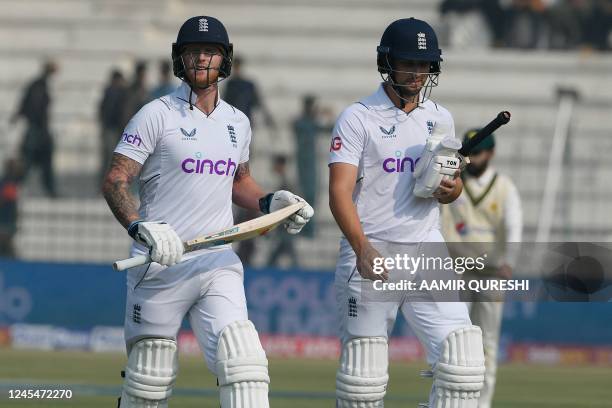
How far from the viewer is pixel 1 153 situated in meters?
22.1

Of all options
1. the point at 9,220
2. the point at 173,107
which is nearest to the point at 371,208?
the point at 173,107

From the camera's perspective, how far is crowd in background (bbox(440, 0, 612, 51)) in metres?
25.3

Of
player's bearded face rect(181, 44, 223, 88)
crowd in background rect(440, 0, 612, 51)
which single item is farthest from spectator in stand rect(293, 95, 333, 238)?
player's bearded face rect(181, 44, 223, 88)

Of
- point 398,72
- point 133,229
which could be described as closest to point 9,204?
point 398,72

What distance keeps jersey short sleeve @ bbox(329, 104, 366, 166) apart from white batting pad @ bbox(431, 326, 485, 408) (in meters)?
1.19

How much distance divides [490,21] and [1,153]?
8.71m

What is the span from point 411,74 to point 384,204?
2.52 feet

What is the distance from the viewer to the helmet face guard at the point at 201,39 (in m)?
8.52

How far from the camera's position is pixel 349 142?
351 inches

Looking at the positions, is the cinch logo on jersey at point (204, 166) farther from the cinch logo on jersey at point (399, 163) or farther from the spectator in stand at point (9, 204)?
the spectator in stand at point (9, 204)

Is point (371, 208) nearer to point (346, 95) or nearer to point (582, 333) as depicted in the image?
point (582, 333)

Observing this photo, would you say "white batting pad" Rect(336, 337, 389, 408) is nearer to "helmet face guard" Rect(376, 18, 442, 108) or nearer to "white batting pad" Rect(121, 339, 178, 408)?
"white batting pad" Rect(121, 339, 178, 408)

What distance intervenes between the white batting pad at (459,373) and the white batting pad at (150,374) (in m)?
1.48

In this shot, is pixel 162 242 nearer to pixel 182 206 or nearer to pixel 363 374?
pixel 182 206
